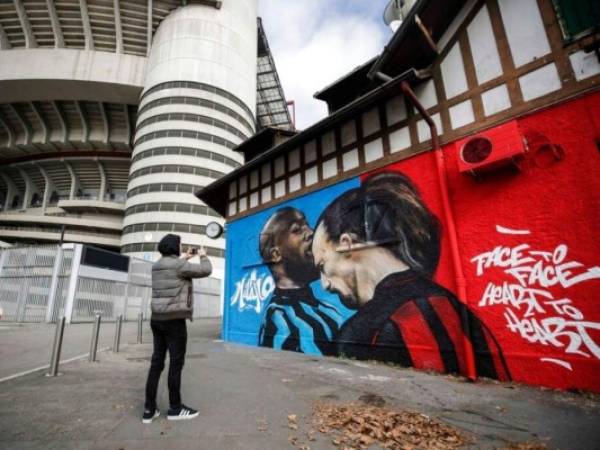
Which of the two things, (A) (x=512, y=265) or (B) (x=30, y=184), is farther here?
(B) (x=30, y=184)

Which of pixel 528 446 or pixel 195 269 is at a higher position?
pixel 195 269

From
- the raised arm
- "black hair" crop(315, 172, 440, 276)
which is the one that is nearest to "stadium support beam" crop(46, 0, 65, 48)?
"black hair" crop(315, 172, 440, 276)

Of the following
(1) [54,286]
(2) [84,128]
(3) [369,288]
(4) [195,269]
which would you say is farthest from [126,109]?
(4) [195,269]

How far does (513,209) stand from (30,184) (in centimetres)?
6528

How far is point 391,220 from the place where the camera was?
6.23 metres

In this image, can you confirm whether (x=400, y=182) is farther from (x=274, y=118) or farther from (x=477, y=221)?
(x=274, y=118)

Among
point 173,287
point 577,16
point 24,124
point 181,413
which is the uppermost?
point 24,124

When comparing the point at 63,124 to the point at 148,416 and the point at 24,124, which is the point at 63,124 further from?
the point at 148,416

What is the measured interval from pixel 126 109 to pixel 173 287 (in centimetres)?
4937

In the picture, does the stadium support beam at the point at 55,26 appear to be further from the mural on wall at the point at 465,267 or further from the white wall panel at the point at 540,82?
the white wall panel at the point at 540,82

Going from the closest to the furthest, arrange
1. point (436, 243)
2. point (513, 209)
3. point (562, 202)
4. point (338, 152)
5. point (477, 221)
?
point (562, 202), point (513, 209), point (477, 221), point (436, 243), point (338, 152)

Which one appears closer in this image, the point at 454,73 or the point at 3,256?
the point at 454,73

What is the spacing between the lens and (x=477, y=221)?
202 inches

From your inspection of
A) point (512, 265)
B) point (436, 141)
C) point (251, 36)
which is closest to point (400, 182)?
point (436, 141)
